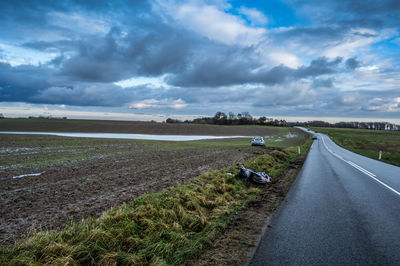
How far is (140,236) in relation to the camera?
582cm

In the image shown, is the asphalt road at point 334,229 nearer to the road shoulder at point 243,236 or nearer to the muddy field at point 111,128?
the road shoulder at point 243,236

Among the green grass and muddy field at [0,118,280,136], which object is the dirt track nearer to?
the green grass

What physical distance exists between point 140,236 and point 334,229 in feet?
16.9

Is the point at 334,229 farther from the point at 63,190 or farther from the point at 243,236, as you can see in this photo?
the point at 63,190

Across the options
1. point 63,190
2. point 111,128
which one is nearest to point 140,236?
point 63,190

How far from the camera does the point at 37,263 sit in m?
4.27

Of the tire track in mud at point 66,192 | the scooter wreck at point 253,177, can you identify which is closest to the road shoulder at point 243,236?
the scooter wreck at point 253,177

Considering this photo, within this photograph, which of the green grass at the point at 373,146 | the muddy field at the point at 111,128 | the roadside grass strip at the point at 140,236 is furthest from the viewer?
the muddy field at the point at 111,128

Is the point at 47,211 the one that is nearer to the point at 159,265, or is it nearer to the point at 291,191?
the point at 159,265

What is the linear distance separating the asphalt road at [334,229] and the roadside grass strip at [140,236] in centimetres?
159

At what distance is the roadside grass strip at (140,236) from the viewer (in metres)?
4.66

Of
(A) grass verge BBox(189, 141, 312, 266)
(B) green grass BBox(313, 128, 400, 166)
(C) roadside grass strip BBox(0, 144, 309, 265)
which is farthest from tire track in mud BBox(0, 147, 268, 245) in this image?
(B) green grass BBox(313, 128, 400, 166)

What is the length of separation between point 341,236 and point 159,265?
14.9ft

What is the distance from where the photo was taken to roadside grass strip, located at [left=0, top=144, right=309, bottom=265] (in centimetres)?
466
